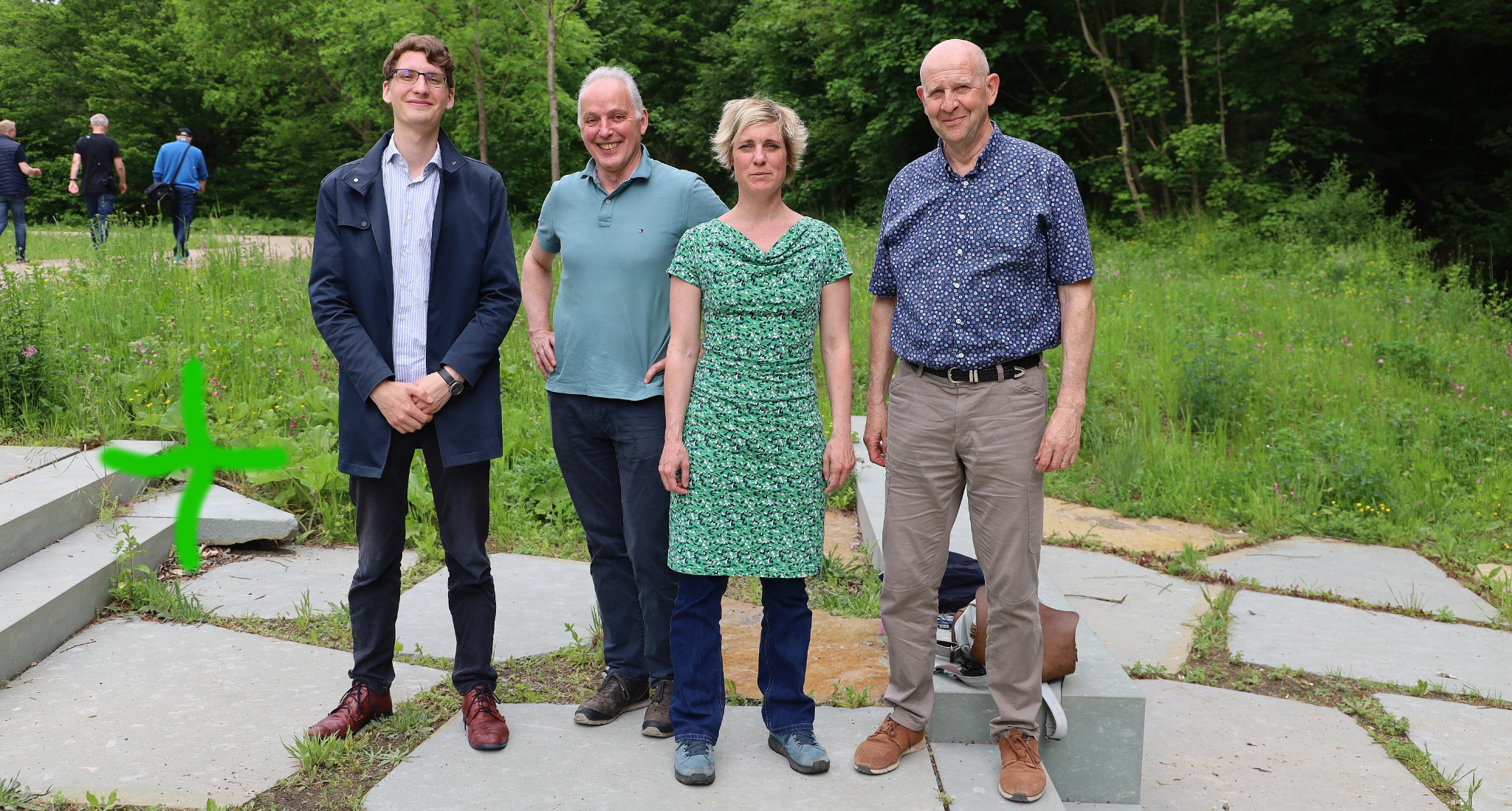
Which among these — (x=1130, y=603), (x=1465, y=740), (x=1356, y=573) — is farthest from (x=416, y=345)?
(x=1356, y=573)

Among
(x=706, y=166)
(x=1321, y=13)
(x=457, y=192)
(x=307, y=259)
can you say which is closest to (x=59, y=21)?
(x=706, y=166)

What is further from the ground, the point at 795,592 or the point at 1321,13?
the point at 1321,13

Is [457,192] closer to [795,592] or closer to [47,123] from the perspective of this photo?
[795,592]

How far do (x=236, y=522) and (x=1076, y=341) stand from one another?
3.72 metres

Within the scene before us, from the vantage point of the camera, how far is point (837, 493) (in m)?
5.91

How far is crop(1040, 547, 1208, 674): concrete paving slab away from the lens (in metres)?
4.17

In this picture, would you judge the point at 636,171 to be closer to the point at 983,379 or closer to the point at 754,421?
the point at 754,421

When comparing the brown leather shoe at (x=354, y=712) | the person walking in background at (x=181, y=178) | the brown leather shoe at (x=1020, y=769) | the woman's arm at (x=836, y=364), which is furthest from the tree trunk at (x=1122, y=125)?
the brown leather shoe at (x=354, y=712)

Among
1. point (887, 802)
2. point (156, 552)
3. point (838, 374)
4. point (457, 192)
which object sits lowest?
point (887, 802)

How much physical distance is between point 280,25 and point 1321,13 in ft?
70.1

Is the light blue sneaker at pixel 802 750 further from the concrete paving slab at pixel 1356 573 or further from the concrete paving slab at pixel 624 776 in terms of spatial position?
the concrete paving slab at pixel 1356 573

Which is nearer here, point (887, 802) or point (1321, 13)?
point (887, 802)

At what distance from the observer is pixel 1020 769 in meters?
2.69

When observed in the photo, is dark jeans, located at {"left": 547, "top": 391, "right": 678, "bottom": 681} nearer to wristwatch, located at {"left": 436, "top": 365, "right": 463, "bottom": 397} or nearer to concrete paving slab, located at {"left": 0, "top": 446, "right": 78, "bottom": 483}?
wristwatch, located at {"left": 436, "top": 365, "right": 463, "bottom": 397}
